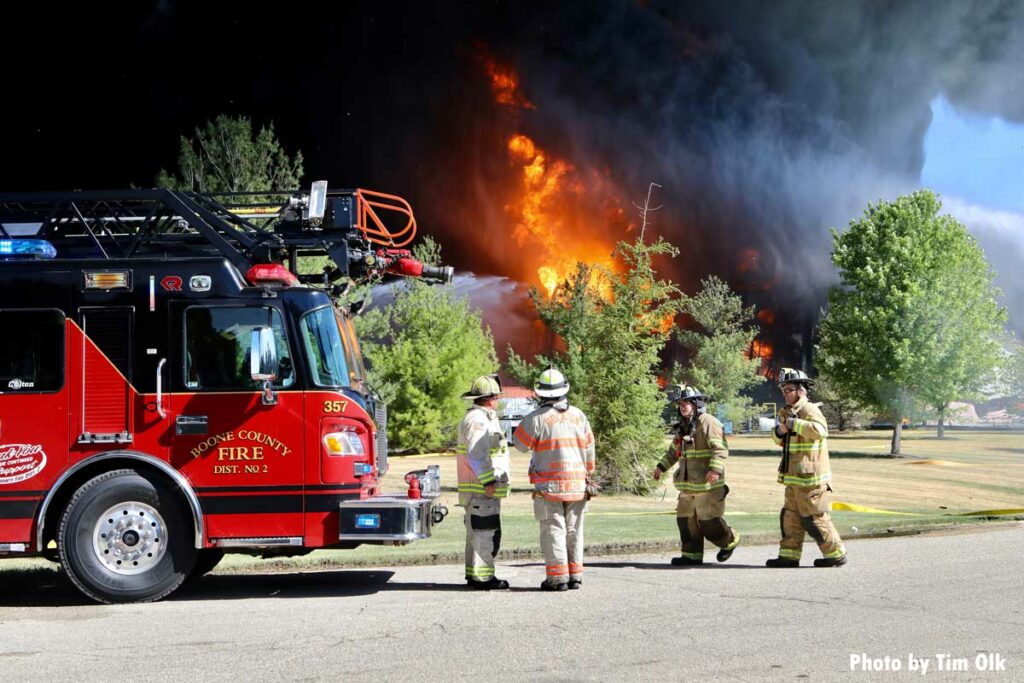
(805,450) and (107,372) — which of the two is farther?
(805,450)

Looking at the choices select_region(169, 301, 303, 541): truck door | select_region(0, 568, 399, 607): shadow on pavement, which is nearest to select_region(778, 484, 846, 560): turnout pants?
select_region(0, 568, 399, 607): shadow on pavement

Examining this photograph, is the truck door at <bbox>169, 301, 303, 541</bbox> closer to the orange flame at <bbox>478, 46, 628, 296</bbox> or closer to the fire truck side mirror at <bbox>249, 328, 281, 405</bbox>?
the fire truck side mirror at <bbox>249, 328, 281, 405</bbox>

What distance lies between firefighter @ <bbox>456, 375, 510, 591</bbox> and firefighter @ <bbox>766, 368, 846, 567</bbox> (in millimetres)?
2949

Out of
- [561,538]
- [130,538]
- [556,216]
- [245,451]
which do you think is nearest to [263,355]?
[245,451]

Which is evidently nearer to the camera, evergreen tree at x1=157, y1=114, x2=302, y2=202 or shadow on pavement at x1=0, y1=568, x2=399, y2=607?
shadow on pavement at x1=0, y1=568, x2=399, y2=607

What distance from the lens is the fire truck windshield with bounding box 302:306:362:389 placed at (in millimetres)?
8781

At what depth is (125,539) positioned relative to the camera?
8.61 meters

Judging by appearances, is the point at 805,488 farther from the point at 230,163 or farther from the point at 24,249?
the point at 230,163

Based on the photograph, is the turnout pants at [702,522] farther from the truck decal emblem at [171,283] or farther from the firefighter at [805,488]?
the truck decal emblem at [171,283]

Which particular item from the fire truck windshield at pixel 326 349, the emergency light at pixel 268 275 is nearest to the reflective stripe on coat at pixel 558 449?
the fire truck windshield at pixel 326 349

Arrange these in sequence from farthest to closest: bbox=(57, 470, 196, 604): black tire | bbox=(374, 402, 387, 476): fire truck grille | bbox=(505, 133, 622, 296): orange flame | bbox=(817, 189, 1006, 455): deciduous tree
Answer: bbox=(505, 133, 622, 296): orange flame
bbox=(817, 189, 1006, 455): deciduous tree
bbox=(374, 402, 387, 476): fire truck grille
bbox=(57, 470, 196, 604): black tire

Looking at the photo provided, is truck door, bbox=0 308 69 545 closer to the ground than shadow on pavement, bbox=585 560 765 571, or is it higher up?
higher up

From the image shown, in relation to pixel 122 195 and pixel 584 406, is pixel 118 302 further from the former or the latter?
pixel 584 406

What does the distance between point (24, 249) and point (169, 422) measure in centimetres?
196
